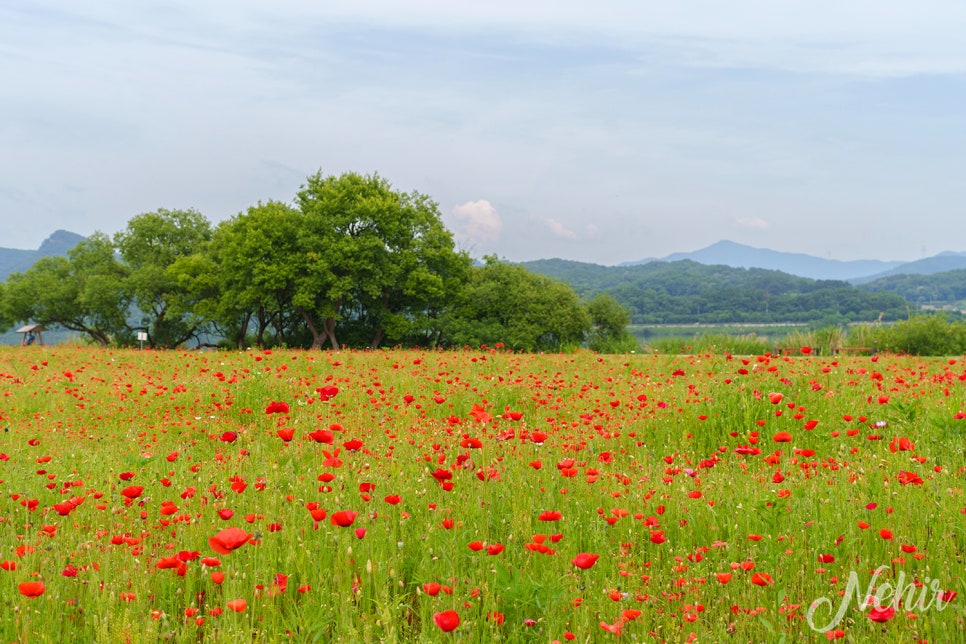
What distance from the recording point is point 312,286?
4347cm

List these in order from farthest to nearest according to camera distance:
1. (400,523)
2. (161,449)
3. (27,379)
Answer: (27,379)
(161,449)
(400,523)

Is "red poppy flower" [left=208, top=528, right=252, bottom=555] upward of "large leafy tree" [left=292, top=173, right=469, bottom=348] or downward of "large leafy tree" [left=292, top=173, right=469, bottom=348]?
downward

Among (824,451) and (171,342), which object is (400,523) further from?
(171,342)

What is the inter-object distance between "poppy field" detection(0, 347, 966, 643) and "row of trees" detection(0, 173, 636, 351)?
3288 cm

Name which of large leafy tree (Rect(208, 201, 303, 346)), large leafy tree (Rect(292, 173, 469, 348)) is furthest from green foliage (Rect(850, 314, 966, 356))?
large leafy tree (Rect(208, 201, 303, 346))

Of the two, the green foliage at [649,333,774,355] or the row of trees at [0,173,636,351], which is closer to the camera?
the green foliage at [649,333,774,355]

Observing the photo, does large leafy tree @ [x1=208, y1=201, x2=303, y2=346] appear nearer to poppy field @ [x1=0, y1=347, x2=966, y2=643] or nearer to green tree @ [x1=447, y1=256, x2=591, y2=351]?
green tree @ [x1=447, y1=256, x2=591, y2=351]

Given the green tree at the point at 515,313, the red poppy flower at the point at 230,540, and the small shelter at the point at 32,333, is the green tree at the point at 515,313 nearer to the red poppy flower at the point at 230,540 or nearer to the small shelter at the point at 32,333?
the small shelter at the point at 32,333

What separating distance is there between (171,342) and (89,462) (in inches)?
2206

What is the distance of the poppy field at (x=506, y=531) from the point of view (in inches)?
129

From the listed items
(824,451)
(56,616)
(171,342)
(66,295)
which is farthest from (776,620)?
(66,295)

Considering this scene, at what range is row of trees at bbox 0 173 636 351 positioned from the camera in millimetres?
44906

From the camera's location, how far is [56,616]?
3426mm

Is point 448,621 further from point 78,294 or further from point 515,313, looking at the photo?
point 78,294
